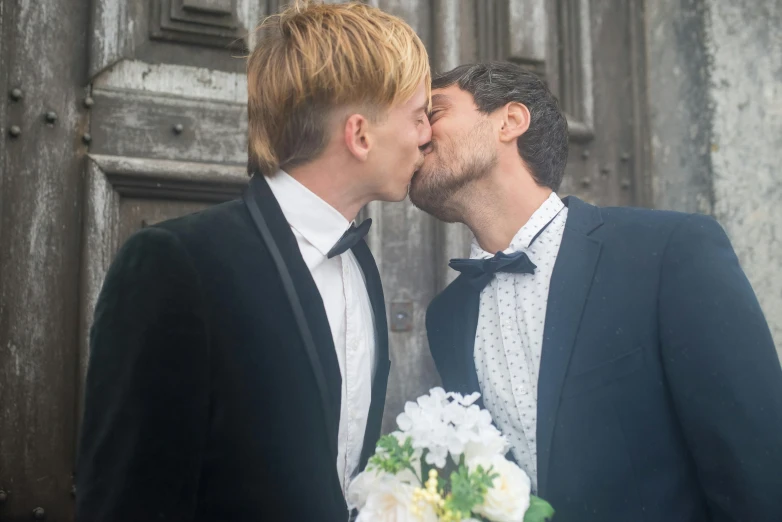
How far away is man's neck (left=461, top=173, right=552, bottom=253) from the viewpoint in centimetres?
221

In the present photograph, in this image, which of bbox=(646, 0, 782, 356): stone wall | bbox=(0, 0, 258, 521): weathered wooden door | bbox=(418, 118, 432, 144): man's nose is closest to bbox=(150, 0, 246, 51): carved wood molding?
bbox=(0, 0, 258, 521): weathered wooden door

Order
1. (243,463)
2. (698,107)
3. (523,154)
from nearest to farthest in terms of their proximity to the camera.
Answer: (243,463), (523,154), (698,107)

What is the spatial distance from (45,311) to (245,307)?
0.94 meters

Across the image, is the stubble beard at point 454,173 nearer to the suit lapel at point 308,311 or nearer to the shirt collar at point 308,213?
the shirt collar at point 308,213

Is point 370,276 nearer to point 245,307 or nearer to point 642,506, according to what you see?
point 245,307

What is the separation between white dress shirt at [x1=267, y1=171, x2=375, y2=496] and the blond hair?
0.29 ft

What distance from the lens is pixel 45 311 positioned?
2205 mm

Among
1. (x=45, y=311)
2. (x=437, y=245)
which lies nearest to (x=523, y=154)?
(x=437, y=245)

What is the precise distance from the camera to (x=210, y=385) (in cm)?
151

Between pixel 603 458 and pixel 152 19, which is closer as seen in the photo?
pixel 603 458

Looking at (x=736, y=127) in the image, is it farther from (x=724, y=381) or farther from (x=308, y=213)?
(x=308, y=213)

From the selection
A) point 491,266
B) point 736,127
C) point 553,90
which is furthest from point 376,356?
point 736,127

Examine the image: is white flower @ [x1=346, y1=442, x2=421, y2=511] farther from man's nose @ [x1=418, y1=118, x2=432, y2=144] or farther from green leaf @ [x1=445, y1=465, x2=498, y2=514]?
man's nose @ [x1=418, y1=118, x2=432, y2=144]

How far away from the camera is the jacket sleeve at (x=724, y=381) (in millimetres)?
1677
